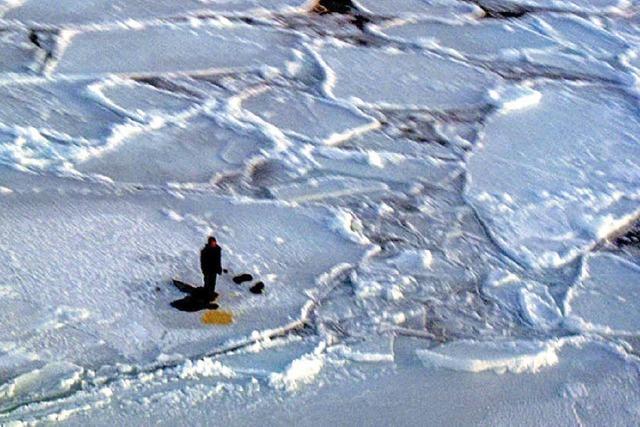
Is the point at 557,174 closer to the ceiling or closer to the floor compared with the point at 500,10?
closer to the floor

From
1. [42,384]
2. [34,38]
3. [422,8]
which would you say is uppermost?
[422,8]

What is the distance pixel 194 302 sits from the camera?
13.5 ft

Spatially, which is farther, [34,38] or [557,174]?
[34,38]

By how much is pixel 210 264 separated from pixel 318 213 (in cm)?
94

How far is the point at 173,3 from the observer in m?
6.83

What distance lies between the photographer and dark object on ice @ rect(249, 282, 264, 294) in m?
4.26

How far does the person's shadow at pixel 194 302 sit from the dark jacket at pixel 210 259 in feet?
0.35

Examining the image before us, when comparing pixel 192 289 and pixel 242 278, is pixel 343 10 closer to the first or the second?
pixel 242 278

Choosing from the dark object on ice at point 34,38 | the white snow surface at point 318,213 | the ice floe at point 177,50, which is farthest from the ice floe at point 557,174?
the dark object on ice at point 34,38

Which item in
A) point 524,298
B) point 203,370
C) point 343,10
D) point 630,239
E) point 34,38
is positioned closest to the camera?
point 203,370

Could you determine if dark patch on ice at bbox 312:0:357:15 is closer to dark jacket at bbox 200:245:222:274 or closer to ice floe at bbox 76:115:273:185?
ice floe at bbox 76:115:273:185

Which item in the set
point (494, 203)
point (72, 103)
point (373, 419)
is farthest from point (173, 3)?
point (373, 419)

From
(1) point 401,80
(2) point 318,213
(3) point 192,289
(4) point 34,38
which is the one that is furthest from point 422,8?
(3) point 192,289

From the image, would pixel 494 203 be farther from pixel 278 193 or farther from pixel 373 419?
pixel 373 419
